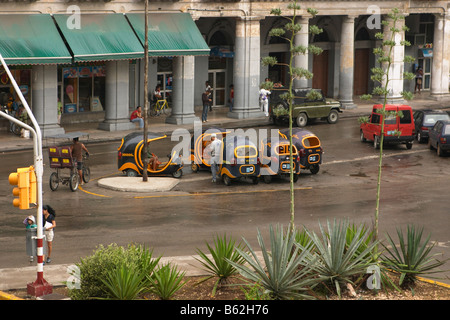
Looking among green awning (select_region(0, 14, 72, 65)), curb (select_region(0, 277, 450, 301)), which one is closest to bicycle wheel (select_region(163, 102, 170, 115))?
green awning (select_region(0, 14, 72, 65))

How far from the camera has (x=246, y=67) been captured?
47469 mm

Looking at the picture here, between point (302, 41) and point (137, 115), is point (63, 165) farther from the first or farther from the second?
point (302, 41)

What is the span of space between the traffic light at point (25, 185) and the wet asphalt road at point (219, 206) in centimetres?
368

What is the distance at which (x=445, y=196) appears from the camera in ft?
97.7

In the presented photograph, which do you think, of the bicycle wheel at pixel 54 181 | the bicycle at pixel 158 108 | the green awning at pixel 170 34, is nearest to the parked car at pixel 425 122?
the green awning at pixel 170 34

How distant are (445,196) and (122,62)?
61.5 feet

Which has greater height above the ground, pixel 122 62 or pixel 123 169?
pixel 122 62

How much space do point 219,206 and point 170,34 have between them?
17592mm

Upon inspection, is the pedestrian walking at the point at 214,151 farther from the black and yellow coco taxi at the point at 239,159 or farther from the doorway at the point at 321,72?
the doorway at the point at 321,72

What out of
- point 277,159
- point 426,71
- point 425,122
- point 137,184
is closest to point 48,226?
point 137,184

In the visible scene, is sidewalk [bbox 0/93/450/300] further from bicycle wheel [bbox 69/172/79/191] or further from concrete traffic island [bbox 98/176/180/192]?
bicycle wheel [bbox 69/172/79/191]

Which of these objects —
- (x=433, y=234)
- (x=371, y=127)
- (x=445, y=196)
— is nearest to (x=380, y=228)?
(x=433, y=234)

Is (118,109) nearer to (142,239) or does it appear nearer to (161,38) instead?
(161,38)

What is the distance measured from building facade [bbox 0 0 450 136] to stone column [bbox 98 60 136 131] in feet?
0.16
